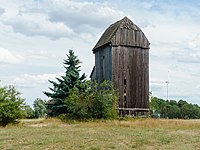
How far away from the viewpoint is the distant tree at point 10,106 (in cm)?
3338

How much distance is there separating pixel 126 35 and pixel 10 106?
15.3 m

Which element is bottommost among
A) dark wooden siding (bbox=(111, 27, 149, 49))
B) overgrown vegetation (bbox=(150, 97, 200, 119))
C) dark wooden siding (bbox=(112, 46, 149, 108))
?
overgrown vegetation (bbox=(150, 97, 200, 119))

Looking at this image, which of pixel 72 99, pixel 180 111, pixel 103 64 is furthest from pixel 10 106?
pixel 180 111

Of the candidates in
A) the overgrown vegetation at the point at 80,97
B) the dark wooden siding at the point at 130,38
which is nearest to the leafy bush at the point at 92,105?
the overgrown vegetation at the point at 80,97

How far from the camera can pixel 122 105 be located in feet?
136

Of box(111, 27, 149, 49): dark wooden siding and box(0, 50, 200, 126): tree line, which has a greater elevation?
box(111, 27, 149, 49): dark wooden siding

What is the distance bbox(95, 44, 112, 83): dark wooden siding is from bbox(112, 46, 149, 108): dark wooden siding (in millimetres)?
945

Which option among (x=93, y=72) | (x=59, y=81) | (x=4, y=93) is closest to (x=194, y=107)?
(x=93, y=72)

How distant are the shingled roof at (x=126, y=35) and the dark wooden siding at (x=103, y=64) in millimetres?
1241

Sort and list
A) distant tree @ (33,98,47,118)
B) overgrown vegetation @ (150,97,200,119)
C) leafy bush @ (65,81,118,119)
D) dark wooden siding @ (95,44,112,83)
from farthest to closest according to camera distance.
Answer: overgrown vegetation @ (150,97,200,119) → distant tree @ (33,98,47,118) → dark wooden siding @ (95,44,112,83) → leafy bush @ (65,81,118,119)

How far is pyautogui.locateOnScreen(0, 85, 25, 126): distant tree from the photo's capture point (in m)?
33.4

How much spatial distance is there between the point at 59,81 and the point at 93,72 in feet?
24.0

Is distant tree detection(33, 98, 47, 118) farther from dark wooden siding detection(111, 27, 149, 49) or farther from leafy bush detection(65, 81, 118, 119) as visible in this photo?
dark wooden siding detection(111, 27, 149, 49)

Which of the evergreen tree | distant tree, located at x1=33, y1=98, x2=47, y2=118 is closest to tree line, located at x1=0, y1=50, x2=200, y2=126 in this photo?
the evergreen tree
